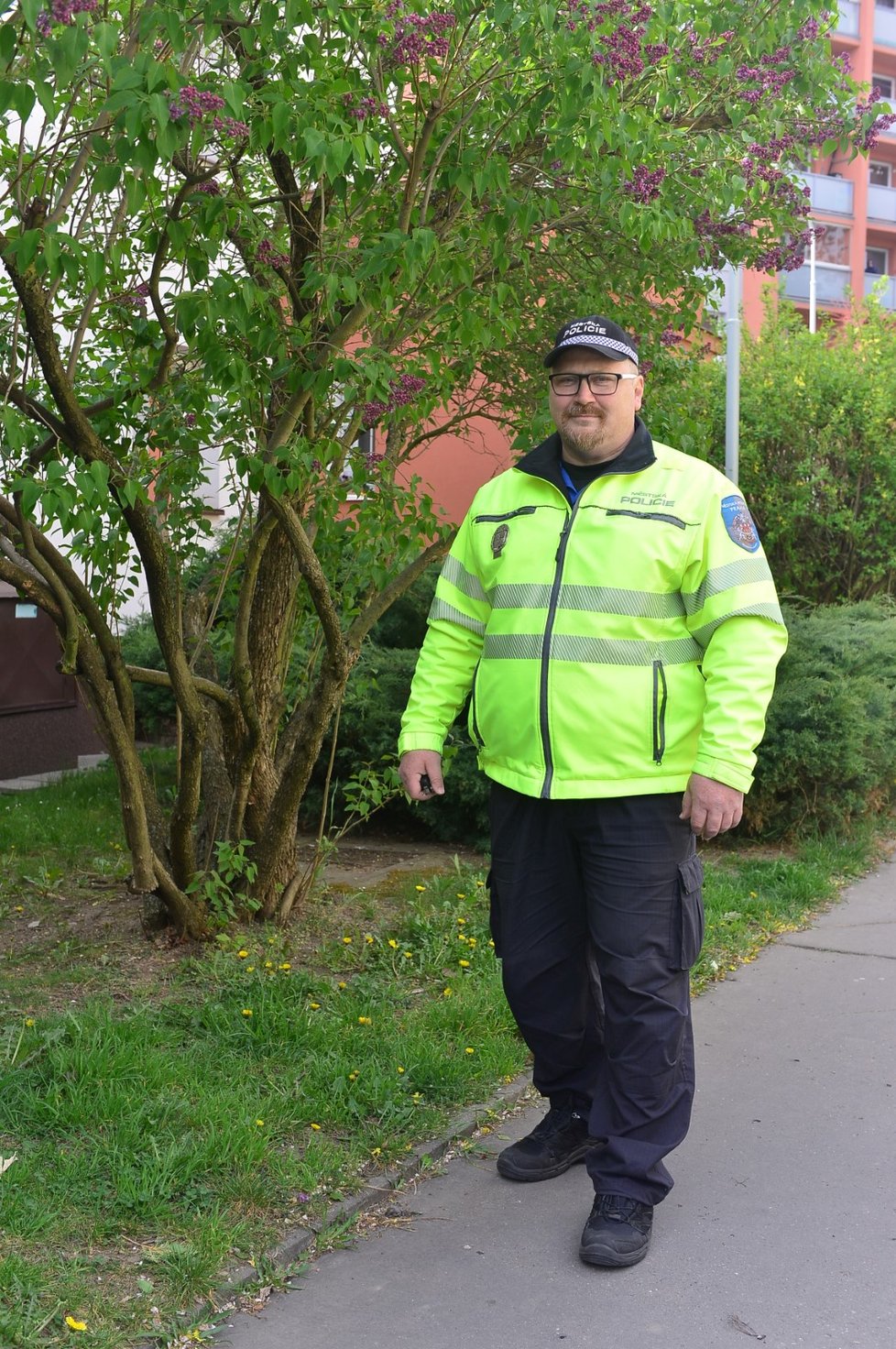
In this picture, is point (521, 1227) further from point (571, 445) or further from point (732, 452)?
point (732, 452)

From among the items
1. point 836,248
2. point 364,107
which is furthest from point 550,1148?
point 836,248

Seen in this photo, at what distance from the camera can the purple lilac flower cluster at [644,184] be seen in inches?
186

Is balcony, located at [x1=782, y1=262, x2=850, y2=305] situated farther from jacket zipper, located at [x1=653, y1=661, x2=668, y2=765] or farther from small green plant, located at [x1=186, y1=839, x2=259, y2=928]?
jacket zipper, located at [x1=653, y1=661, x2=668, y2=765]

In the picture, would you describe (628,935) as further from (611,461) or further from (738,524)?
(611,461)

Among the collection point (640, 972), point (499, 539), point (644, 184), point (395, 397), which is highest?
point (644, 184)

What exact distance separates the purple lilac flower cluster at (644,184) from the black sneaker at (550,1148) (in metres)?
2.98

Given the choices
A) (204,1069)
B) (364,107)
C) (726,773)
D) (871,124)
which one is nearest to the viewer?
(726,773)

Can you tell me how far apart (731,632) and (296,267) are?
8.40 ft

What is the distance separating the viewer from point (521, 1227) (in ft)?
11.2

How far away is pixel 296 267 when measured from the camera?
505 centimetres

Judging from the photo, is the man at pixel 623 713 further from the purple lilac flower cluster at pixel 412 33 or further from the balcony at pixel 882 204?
the balcony at pixel 882 204

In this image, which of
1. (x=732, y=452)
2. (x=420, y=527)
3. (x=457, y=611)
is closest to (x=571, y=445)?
(x=457, y=611)

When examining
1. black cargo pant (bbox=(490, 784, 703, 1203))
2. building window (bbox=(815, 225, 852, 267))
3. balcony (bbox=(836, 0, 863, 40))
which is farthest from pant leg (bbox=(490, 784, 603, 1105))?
balcony (bbox=(836, 0, 863, 40))

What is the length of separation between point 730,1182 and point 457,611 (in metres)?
1.67
